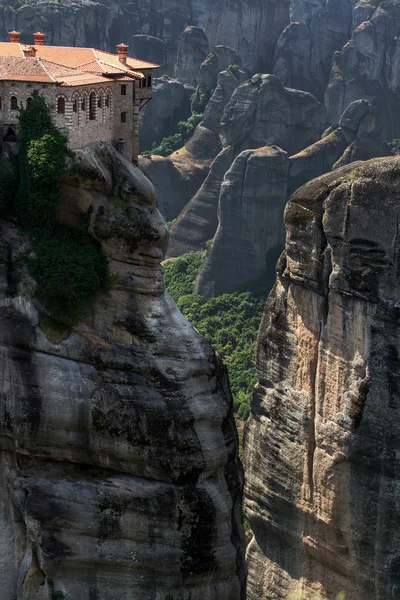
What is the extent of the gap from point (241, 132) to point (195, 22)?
25.8 m

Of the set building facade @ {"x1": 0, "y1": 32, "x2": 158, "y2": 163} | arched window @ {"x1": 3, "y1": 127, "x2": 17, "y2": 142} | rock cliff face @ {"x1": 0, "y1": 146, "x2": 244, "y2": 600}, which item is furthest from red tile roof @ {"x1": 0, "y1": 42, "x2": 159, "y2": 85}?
rock cliff face @ {"x1": 0, "y1": 146, "x2": 244, "y2": 600}

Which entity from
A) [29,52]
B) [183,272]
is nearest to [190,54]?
[183,272]

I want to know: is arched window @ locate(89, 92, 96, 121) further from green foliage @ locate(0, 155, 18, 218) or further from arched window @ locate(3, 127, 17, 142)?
green foliage @ locate(0, 155, 18, 218)

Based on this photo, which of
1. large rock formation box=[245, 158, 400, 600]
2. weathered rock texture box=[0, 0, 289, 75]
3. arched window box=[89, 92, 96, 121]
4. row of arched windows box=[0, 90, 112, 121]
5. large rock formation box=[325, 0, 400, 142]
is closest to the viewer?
large rock formation box=[245, 158, 400, 600]

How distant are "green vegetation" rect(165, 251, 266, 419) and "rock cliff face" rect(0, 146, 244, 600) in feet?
84.8

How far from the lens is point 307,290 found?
1439 inches

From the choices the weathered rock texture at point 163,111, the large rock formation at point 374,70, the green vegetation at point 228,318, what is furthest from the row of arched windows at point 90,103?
the large rock formation at point 374,70

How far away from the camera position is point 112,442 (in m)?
34.4

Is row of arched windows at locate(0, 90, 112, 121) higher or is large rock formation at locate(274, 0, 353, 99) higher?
row of arched windows at locate(0, 90, 112, 121)

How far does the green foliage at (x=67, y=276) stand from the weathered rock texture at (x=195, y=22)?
68.3 metres

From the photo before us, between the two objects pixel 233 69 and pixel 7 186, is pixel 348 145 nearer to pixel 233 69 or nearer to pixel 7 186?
pixel 233 69

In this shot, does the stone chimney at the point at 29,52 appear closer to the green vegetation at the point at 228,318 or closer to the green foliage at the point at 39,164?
the green foliage at the point at 39,164

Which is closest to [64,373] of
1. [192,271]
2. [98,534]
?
[98,534]

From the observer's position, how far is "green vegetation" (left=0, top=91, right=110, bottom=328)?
34.6 meters
